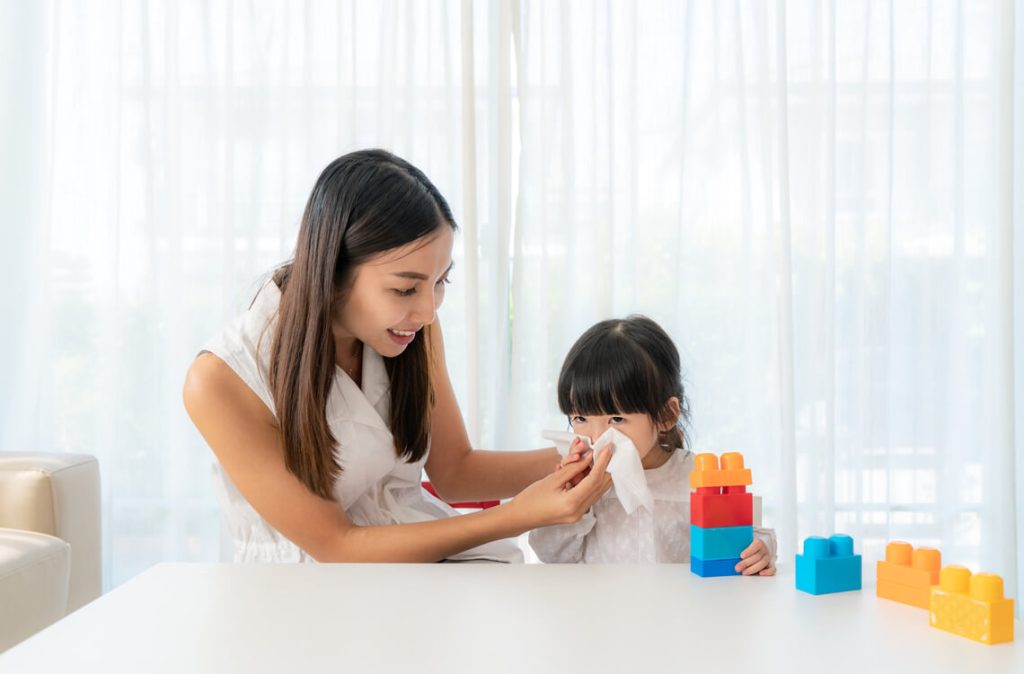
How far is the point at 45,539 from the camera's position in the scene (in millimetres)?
1794

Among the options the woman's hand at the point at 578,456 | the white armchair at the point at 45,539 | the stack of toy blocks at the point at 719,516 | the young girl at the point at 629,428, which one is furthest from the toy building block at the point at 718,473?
the white armchair at the point at 45,539

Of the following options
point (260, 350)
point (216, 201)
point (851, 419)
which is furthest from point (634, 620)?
point (216, 201)

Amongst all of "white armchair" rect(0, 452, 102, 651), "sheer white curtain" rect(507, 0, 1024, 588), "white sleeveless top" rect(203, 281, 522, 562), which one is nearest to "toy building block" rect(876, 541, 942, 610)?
"white sleeveless top" rect(203, 281, 522, 562)

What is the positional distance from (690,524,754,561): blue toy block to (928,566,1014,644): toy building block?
248 mm

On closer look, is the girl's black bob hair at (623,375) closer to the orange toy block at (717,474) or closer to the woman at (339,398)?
the woman at (339,398)

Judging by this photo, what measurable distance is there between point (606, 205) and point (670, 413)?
1.14 metres

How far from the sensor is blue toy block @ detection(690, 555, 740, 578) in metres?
1.08

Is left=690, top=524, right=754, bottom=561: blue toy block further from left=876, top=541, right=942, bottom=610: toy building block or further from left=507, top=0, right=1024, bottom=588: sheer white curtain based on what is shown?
left=507, top=0, right=1024, bottom=588: sheer white curtain

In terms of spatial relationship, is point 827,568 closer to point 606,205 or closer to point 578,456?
point 578,456

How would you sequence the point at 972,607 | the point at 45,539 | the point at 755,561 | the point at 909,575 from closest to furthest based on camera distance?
the point at 972,607 → the point at 909,575 → the point at 755,561 → the point at 45,539

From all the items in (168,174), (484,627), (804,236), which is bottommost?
(484,627)

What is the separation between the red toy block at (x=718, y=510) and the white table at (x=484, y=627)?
73 mm

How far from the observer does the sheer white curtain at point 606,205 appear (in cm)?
258

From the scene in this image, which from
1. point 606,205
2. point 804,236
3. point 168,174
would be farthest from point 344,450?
point 804,236
